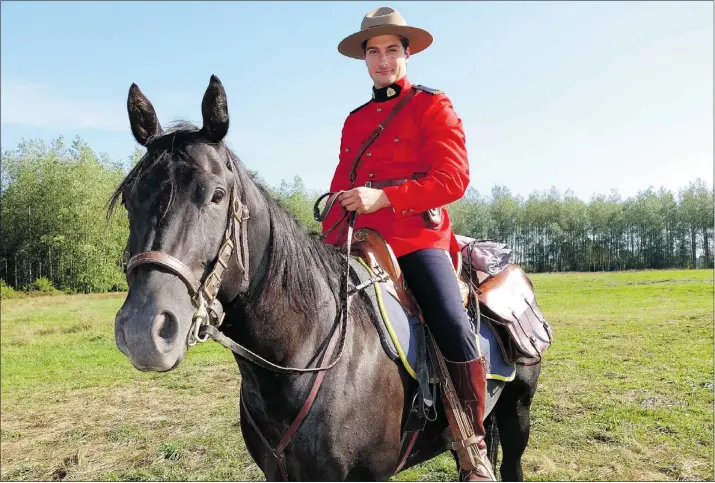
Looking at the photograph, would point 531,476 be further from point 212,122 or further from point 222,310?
point 212,122

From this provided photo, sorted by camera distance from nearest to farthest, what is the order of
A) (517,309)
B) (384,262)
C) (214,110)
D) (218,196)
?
1. (218,196)
2. (214,110)
3. (384,262)
4. (517,309)

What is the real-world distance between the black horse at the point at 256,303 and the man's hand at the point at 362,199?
0.30m

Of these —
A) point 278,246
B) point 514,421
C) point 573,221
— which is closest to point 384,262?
point 278,246

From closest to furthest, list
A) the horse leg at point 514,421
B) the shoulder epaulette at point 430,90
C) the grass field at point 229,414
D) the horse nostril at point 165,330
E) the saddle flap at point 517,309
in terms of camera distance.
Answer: the horse nostril at point 165,330 < the shoulder epaulette at point 430,90 < the saddle flap at point 517,309 < the horse leg at point 514,421 < the grass field at point 229,414

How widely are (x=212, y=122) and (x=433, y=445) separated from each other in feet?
8.04

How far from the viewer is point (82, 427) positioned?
26.2ft

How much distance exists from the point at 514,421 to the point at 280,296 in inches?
117

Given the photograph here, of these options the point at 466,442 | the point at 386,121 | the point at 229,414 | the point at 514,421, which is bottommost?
the point at 229,414

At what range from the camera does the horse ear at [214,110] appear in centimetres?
231

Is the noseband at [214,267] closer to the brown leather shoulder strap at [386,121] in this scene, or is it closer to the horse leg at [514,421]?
the brown leather shoulder strap at [386,121]

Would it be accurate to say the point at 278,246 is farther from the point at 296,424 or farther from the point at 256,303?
the point at 296,424

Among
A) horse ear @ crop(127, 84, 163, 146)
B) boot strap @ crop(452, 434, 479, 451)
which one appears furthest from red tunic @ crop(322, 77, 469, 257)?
horse ear @ crop(127, 84, 163, 146)

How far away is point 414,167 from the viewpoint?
3.24m

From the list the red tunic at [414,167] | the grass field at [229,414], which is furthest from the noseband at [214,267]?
the grass field at [229,414]
